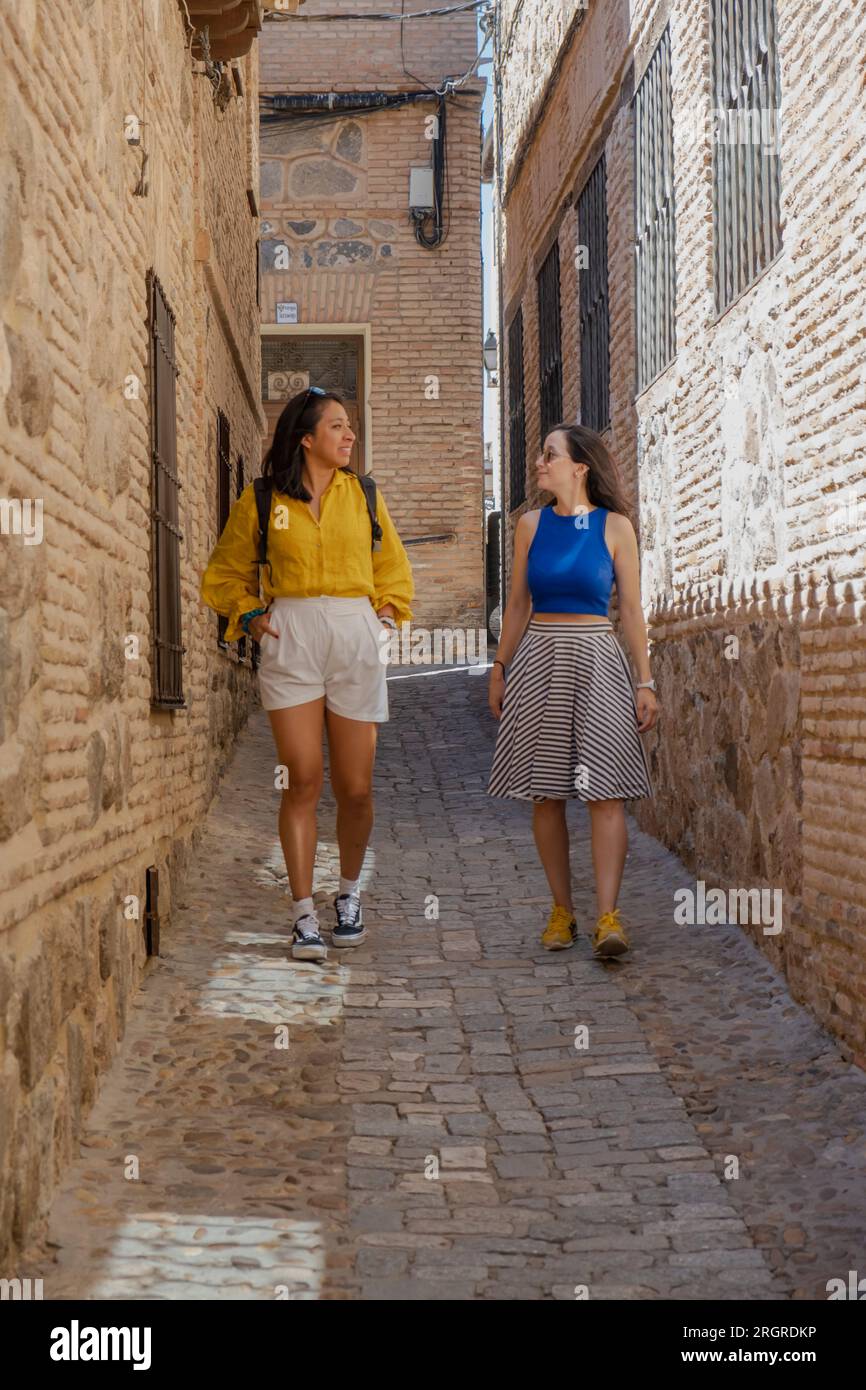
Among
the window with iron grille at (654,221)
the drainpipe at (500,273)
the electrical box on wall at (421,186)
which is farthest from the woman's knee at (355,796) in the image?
the electrical box on wall at (421,186)

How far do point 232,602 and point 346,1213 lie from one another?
2.42 m

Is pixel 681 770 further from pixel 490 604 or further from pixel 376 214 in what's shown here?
pixel 490 604

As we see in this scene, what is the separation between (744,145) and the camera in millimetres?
6074

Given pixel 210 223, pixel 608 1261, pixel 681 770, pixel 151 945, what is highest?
pixel 210 223

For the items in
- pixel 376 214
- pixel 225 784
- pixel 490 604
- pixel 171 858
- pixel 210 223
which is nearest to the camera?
pixel 171 858

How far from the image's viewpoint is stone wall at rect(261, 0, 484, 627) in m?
16.2

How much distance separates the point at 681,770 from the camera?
6.95 m

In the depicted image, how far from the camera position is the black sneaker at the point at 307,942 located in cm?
531

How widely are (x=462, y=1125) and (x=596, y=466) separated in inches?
97.8

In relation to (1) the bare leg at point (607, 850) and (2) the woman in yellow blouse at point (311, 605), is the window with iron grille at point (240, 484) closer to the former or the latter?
(2) the woman in yellow blouse at point (311, 605)

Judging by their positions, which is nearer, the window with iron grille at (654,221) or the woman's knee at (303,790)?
the woman's knee at (303,790)

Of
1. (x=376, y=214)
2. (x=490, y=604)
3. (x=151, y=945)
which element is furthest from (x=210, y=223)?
(x=490, y=604)

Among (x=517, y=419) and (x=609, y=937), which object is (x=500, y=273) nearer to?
(x=517, y=419)

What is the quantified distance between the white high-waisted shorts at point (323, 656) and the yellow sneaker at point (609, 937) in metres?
1.00
